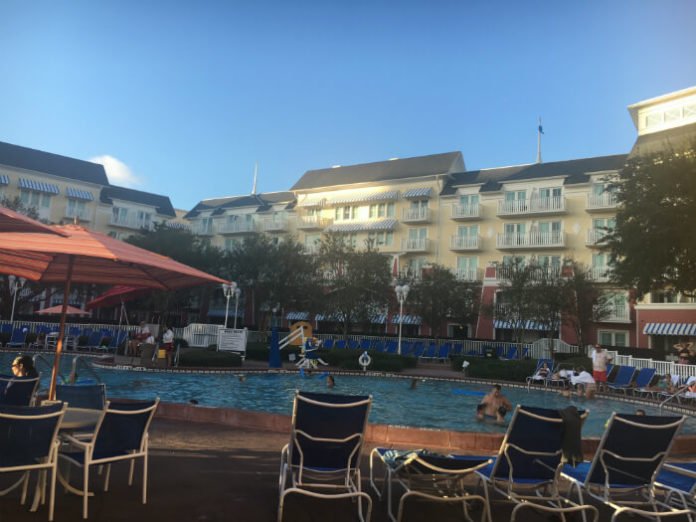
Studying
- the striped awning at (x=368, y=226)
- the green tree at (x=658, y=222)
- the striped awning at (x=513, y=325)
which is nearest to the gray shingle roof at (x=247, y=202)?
the striped awning at (x=368, y=226)

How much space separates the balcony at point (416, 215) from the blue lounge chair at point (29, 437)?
4431 cm

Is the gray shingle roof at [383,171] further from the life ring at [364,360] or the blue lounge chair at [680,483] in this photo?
the blue lounge chair at [680,483]

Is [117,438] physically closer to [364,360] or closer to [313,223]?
[364,360]

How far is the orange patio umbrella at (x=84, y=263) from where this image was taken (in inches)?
249

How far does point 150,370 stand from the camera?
19656mm

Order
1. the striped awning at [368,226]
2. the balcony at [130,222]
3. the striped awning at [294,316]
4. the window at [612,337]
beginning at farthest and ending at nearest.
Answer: the balcony at [130,222], the striped awning at [294,316], the striped awning at [368,226], the window at [612,337]

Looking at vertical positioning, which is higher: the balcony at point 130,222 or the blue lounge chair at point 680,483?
the balcony at point 130,222

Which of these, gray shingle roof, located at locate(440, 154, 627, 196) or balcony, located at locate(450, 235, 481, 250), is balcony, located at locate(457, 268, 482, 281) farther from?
gray shingle roof, located at locate(440, 154, 627, 196)

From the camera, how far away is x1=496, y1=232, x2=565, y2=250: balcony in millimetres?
41625

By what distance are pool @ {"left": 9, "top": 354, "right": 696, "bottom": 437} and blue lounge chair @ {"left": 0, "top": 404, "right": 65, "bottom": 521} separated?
8061mm

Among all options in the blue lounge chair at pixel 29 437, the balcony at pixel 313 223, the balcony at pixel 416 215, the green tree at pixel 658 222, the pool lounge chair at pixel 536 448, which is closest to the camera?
the blue lounge chair at pixel 29 437

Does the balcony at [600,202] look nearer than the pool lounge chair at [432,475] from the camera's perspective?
No

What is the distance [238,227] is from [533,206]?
97.0 feet

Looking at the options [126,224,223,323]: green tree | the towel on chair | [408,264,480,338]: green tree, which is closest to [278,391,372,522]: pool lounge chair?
the towel on chair
